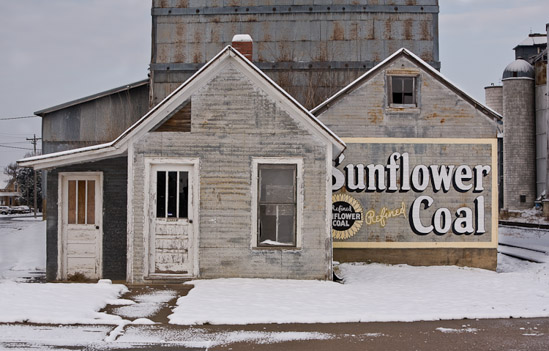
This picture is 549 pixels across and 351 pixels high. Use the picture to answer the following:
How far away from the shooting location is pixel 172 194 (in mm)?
12391

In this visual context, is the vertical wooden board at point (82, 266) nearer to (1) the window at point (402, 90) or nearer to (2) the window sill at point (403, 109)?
(2) the window sill at point (403, 109)

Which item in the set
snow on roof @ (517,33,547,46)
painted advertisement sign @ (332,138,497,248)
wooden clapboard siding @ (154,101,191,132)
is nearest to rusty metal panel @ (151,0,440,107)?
painted advertisement sign @ (332,138,497,248)

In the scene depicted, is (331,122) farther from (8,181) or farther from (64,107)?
(8,181)

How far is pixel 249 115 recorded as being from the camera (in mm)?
12391

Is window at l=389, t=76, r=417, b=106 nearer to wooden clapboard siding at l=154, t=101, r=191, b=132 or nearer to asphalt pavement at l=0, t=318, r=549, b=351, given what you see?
wooden clapboard siding at l=154, t=101, r=191, b=132

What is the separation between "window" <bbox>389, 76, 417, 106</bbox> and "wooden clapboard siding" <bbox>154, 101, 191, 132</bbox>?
219 inches

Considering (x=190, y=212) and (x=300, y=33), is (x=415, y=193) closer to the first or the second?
(x=190, y=212)

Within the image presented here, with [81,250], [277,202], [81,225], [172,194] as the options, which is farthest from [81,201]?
[277,202]

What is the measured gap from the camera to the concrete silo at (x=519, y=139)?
158 feet

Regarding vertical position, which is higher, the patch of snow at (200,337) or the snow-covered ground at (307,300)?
the snow-covered ground at (307,300)

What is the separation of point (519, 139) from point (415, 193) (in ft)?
120

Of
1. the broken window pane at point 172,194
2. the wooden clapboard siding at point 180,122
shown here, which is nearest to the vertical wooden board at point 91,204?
the broken window pane at point 172,194

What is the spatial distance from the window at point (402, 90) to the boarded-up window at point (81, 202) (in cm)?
741

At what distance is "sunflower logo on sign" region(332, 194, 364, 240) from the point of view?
50.5 feet
